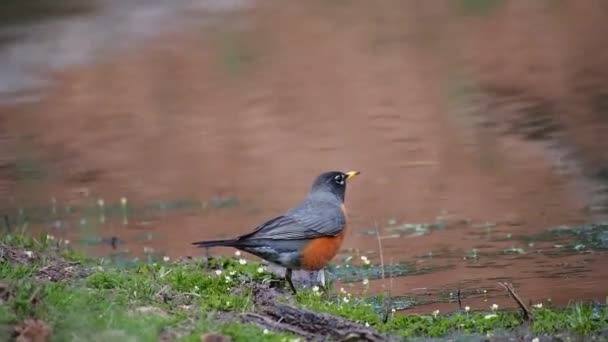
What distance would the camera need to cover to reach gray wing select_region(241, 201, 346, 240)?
931 centimetres

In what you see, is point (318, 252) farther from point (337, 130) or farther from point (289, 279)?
point (337, 130)

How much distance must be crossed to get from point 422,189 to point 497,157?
1468 mm

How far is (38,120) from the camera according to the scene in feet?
60.1

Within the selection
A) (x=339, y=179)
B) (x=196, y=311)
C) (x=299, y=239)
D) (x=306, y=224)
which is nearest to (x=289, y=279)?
(x=299, y=239)

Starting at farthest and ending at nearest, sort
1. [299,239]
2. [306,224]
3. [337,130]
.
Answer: [337,130] < [306,224] < [299,239]

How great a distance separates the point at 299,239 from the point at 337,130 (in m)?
7.57

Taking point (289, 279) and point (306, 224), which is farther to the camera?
point (306, 224)

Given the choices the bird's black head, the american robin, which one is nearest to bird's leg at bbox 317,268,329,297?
the american robin

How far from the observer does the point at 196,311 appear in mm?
7535

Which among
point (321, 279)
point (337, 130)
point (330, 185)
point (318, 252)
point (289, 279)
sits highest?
point (330, 185)

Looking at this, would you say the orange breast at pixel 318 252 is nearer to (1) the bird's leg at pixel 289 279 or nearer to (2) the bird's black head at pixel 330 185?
(1) the bird's leg at pixel 289 279

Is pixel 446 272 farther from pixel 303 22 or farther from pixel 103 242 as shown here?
pixel 303 22

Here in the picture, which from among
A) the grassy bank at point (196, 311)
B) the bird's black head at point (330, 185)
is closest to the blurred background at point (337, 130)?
the bird's black head at point (330, 185)

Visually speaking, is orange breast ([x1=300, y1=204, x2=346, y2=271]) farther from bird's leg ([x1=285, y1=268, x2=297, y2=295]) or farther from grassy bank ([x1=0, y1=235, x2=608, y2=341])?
grassy bank ([x1=0, y1=235, x2=608, y2=341])
